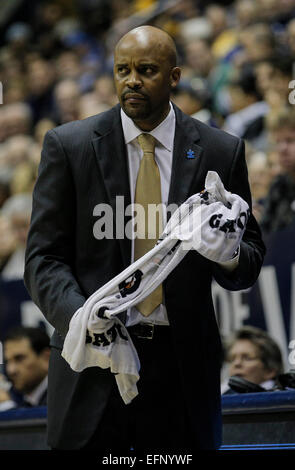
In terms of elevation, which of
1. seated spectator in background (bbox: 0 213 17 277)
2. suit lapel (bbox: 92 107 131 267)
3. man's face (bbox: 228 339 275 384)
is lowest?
man's face (bbox: 228 339 275 384)

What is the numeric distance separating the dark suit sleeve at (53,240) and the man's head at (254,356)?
2.15 m

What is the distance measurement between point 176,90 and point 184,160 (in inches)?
167

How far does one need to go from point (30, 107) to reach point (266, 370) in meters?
5.78

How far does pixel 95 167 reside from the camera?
8.08ft

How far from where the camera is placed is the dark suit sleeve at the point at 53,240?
2.33m

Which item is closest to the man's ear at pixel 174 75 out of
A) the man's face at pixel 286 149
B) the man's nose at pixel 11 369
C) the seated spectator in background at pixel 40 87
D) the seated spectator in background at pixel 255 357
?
the seated spectator in background at pixel 255 357

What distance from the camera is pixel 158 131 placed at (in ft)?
8.17

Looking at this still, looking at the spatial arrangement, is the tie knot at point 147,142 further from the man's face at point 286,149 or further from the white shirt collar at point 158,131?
the man's face at point 286,149

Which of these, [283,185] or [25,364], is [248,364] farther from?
[25,364]

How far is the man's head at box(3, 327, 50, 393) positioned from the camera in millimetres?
5109

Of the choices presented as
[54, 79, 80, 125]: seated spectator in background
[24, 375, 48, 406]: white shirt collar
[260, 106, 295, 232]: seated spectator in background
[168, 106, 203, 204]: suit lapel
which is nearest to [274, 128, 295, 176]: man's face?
[260, 106, 295, 232]: seated spectator in background

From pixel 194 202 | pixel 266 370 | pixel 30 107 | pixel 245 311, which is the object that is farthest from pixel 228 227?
pixel 30 107

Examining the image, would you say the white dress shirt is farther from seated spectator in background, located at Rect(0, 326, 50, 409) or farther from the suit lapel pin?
seated spectator in background, located at Rect(0, 326, 50, 409)

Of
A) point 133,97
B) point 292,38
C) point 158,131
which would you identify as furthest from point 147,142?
point 292,38
